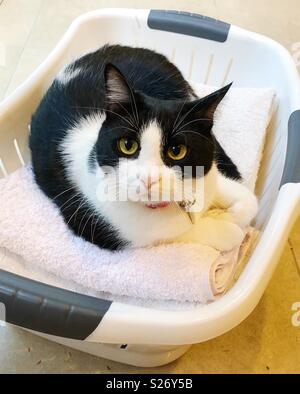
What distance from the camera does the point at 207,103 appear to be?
635mm

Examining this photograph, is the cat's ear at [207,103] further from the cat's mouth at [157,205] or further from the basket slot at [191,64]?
the basket slot at [191,64]

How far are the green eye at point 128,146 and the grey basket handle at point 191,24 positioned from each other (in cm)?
69

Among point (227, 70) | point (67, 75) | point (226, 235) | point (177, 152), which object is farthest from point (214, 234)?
point (227, 70)

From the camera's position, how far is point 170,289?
803 millimetres

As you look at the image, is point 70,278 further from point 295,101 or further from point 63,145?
point 295,101

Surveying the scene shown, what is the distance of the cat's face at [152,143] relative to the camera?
2.05 feet

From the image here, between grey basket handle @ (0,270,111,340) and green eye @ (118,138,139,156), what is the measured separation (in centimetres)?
24

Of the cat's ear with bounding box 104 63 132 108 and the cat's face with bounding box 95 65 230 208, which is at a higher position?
the cat's ear with bounding box 104 63 132 108

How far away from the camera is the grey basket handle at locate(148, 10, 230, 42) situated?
120 centimetres

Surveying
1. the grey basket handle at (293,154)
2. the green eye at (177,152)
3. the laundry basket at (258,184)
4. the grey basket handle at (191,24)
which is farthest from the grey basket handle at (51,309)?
the grey basket handle at (191,24)

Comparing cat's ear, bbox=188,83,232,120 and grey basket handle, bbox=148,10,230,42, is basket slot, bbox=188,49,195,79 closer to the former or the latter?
grey basket handle, bbox=148,10,230,42

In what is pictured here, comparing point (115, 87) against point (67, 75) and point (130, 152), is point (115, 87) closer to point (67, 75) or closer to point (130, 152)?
point (130, 152)

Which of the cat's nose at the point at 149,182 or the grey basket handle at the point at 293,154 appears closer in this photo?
the cat's nose at the point at 149,182
